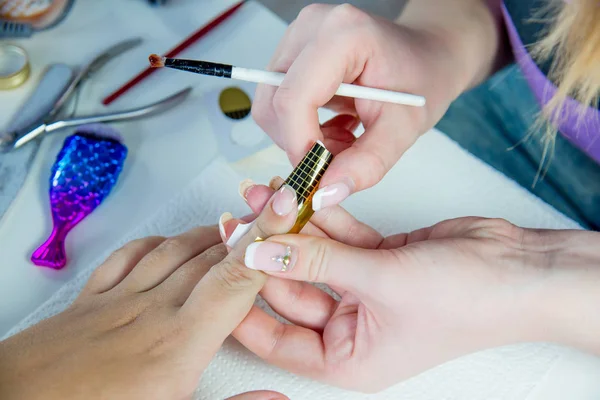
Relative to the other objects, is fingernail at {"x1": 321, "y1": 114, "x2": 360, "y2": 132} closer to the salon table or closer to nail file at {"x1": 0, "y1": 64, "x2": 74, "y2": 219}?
the salon table

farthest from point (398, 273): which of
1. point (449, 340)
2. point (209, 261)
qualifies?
point (209, 261)

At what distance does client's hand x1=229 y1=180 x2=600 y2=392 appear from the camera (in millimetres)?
510

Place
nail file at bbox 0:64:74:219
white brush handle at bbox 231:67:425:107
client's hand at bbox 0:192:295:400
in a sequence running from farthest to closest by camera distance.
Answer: nail file at bbox 0:64:74:219 → white brush handle at bbox 231:67:425:107 → client's hand at bbox 0:192:295:400

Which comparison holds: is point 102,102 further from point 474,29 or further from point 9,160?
point 474,29

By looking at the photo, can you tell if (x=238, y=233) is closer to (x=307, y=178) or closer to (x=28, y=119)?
(x=307, y=178)

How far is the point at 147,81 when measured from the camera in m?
0.80

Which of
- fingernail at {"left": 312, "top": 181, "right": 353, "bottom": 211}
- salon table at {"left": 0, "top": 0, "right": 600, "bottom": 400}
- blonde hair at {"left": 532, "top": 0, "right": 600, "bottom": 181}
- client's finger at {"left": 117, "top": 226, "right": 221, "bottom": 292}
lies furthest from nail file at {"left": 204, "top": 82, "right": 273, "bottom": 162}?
blonde hair at {"left": 532, "top": 0, "right": 600, "bottom": 181}

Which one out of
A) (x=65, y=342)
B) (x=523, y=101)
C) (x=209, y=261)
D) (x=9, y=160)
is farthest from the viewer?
(x=523, y=101)

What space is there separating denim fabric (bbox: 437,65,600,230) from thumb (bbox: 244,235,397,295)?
380mm

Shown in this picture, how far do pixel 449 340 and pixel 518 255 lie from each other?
11cm

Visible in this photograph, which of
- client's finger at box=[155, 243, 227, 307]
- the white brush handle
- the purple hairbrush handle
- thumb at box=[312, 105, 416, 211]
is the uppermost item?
the white brush handle

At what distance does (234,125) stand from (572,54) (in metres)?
0.41

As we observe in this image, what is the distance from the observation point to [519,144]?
82 cm

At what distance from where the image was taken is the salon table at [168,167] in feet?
2.14
